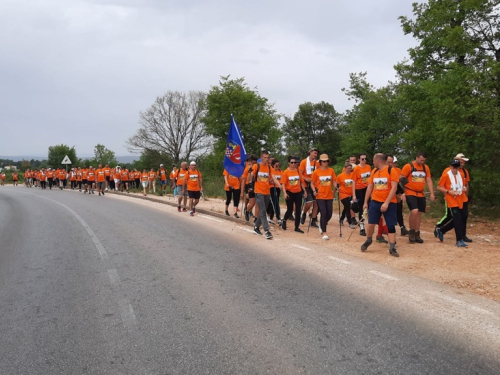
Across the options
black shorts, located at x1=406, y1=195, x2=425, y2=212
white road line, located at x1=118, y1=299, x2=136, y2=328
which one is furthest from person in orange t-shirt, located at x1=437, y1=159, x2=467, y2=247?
white road line, located at x1=118, y1=299, x2=136, y2=328

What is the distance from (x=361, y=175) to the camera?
10.3m

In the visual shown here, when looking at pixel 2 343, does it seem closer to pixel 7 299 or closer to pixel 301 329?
pixel 7 299

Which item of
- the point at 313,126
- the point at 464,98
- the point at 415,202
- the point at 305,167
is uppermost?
the point at 313,126

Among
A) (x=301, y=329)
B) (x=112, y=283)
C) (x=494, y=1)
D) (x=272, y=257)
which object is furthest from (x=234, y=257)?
(x=494, y=1)

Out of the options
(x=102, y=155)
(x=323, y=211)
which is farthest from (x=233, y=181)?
(x=102, y=155)

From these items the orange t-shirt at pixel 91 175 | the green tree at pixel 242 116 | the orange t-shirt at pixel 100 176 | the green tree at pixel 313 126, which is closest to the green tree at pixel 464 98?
the orange t-shirt at pixel 100 176

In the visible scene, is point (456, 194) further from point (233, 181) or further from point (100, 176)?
point (100, 176)

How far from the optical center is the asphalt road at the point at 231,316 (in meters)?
3.53

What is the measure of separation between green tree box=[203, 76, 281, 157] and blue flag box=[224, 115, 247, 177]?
3102cm

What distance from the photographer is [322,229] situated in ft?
30.8

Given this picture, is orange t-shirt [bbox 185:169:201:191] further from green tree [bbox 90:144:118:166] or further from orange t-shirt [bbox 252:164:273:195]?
green tree [bbox 90:144:118:166]

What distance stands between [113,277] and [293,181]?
5.38 m

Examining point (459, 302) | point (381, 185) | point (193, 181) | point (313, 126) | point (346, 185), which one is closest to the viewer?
point (459, 302)

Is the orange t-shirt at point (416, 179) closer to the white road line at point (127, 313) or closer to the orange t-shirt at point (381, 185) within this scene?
the orange t-shirt at point (381, 185)
